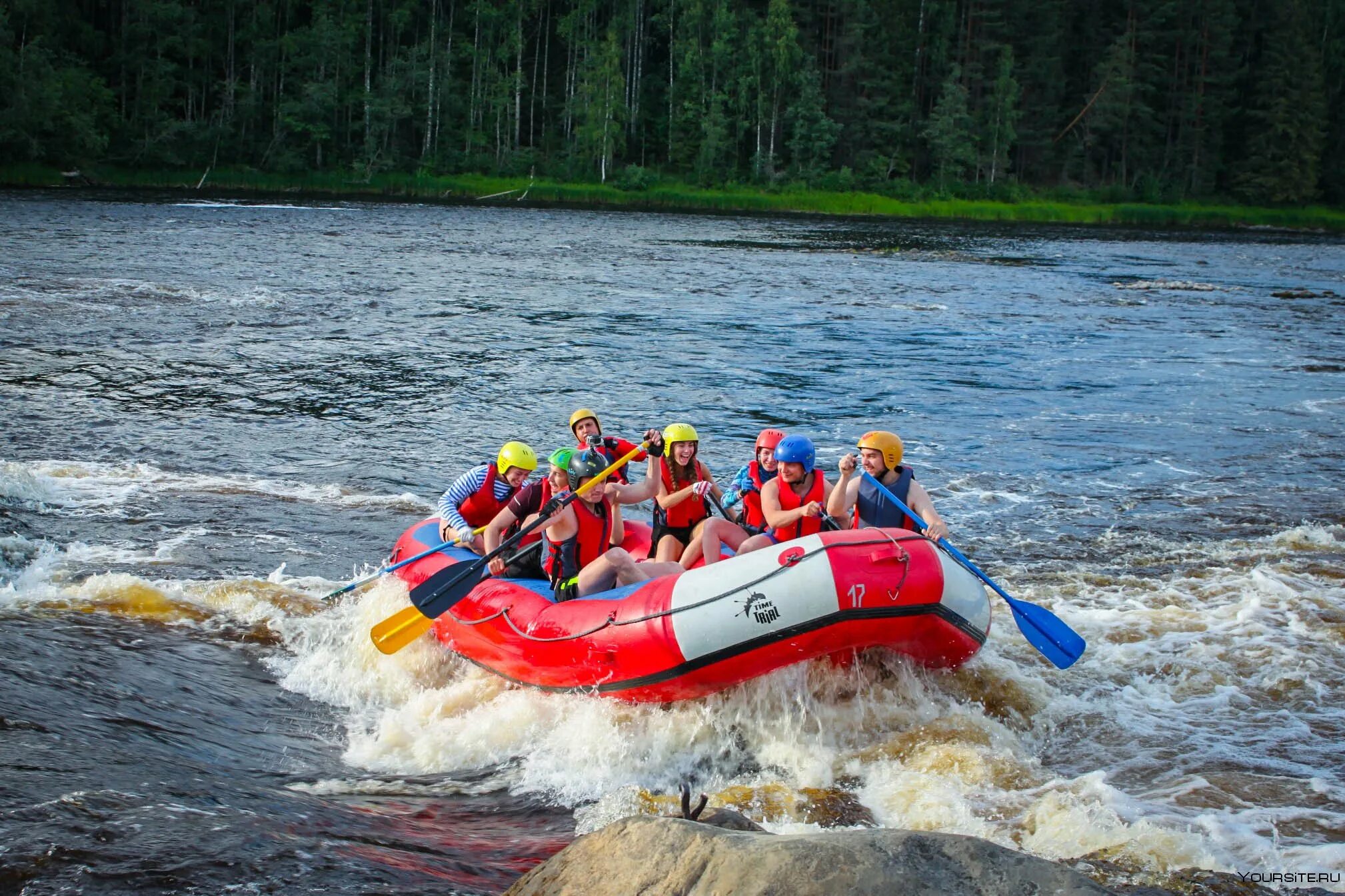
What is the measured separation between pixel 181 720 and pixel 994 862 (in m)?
4.72

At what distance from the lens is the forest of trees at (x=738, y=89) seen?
166 feet

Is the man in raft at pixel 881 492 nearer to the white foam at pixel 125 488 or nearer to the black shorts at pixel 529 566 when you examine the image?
the black shorts at pixel 529 566

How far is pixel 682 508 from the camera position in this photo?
802 cm

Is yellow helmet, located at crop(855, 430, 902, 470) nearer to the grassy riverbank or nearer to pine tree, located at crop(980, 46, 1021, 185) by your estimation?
the grassy riverbank

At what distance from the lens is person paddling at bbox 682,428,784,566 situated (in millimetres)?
7676

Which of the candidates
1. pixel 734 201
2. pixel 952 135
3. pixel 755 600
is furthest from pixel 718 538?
pixel 952 135

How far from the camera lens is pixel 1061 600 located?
30.9ft

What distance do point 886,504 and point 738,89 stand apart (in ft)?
173

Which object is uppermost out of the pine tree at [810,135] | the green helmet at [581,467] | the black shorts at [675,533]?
the pine tree at [810,135]

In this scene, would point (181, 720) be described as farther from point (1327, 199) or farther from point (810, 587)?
point (1327, 199)

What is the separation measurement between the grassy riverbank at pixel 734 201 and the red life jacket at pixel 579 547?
42.7 m

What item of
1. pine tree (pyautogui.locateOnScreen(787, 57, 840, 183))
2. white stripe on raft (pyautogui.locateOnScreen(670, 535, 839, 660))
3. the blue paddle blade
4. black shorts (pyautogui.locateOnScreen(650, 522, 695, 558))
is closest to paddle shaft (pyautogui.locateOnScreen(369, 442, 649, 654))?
black shorts (pyautogui.locateOnScreen(650, 522, 695, 558))

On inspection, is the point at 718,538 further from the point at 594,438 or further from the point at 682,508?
the point at 594,438

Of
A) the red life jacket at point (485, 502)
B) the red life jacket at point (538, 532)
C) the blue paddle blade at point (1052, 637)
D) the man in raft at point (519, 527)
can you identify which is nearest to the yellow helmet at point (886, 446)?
the blue paddle blade at point (1052, 637)
